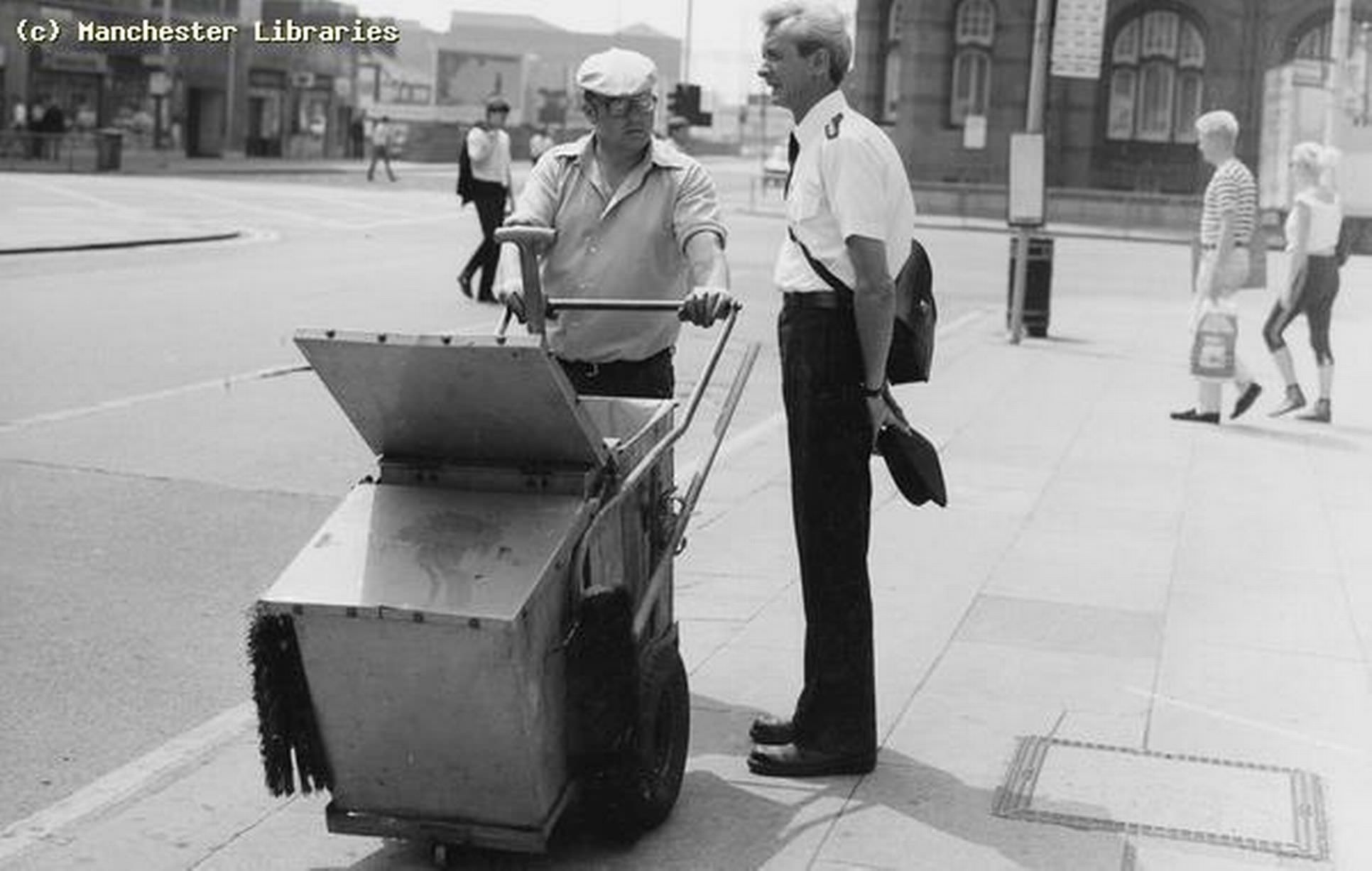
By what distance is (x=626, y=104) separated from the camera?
5.71 meters

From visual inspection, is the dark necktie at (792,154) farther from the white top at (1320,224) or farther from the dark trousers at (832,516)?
the white top at (1320,224)

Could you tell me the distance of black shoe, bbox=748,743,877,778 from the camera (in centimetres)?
549

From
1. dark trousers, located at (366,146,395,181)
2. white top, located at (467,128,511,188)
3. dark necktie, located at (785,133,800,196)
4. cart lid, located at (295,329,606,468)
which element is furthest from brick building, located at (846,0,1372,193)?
cart lid, located at (295,329,606,468)

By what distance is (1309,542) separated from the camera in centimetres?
941

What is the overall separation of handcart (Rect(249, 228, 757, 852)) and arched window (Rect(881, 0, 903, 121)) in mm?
52814

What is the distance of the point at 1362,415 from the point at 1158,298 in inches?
479

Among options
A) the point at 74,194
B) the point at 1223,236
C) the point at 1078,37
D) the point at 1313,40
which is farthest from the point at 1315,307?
the point at 1313,40

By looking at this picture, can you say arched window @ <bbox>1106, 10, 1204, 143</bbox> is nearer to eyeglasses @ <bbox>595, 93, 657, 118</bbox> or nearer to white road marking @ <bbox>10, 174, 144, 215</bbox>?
white road marking @ <bbox>10, 174, 144, 215</bbox>

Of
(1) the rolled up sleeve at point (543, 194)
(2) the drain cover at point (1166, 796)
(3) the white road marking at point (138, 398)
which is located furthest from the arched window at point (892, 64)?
(2) the drain cover at point (1166, 796)

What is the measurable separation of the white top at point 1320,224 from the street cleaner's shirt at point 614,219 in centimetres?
857

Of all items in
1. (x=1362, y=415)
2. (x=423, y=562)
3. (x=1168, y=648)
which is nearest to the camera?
(x=423, y=562)

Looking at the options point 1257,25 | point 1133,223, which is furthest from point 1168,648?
point 1257,25

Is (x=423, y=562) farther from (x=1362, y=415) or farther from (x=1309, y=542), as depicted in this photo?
(x=1362, y=415)

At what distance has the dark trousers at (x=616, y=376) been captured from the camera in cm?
608
